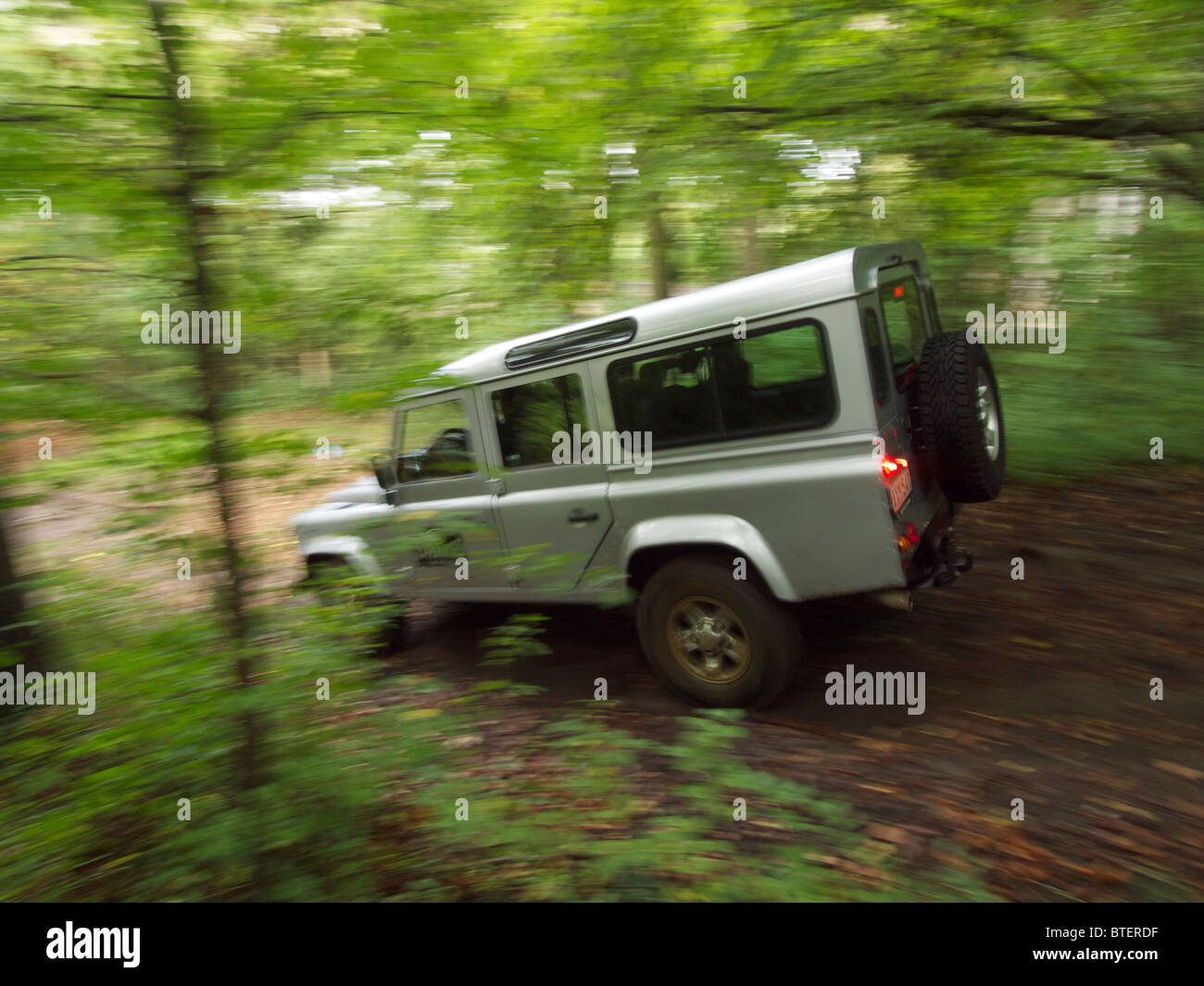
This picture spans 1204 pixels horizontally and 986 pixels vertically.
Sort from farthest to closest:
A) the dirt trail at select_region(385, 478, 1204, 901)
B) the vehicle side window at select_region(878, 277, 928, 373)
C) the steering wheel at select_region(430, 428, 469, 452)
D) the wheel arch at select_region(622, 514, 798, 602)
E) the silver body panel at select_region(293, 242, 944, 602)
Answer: the steering wheel at select_region(430, 428, 469, 452)
the vehicle side window at select_region(878, 277, 928, 373)
the wheel arch at select_region(622, 514, 798, 602)
the silver body panel at select_region(293, 242, 944, 602)
the dirt trail at select_region(385, 478, 1204, 901)

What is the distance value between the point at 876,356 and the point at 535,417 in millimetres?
1982

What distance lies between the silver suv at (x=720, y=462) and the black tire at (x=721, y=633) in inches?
0.4

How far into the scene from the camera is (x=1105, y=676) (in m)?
4.25

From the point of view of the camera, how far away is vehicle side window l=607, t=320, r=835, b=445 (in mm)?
3805

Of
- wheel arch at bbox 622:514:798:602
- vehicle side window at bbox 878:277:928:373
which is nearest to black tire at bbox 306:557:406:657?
wheel arch at bbox 622:514:798:602

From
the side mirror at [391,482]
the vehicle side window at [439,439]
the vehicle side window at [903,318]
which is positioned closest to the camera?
the vehicle side window at [903,318]

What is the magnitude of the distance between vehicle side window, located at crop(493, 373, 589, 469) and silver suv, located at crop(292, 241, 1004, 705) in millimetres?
→ 12

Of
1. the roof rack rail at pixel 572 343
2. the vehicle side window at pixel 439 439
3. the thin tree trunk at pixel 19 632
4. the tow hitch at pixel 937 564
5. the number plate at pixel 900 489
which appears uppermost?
the roof rack rail at pixel 572 343

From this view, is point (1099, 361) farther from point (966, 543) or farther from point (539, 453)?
point (539, 453)

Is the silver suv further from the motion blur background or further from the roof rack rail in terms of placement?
the motion blur background

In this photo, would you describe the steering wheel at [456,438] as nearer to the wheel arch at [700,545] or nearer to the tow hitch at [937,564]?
the wheel arch at [700,545]

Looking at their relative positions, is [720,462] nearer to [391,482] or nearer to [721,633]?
[721,633]

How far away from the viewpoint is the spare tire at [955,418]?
3805 millimetres

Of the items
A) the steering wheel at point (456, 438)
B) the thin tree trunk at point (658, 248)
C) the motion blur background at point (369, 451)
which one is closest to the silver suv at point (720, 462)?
the steering wheel at point (456, 438)
